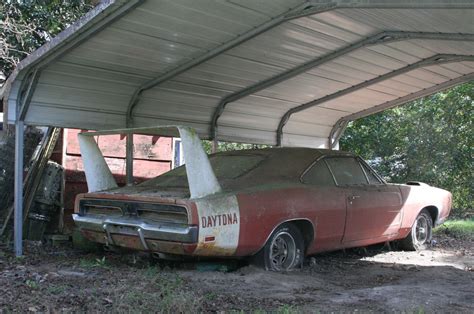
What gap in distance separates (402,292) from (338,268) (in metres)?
2.11

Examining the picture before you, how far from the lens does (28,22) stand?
11031mm

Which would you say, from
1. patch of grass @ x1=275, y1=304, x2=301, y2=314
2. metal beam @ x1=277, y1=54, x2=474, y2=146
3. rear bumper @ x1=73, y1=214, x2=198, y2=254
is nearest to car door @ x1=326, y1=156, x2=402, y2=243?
metal beam @ x1=277, y1=54, x2=474, y2=146

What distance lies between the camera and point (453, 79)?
33.5ft

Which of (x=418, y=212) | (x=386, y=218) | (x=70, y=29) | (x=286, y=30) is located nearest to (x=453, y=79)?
(x=418, y=212)

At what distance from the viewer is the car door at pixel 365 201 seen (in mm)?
7164

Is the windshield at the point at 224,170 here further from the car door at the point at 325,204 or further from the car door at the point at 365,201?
the car door at the point at 365,201

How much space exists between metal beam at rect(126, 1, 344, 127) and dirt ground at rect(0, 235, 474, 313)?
251 cm

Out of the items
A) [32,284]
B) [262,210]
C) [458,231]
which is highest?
[262,210]

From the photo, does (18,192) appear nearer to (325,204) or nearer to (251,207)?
(251,207)

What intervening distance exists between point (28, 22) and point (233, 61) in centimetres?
529

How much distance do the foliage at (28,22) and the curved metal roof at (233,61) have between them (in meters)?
3.31

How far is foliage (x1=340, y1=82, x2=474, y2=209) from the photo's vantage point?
15266mm

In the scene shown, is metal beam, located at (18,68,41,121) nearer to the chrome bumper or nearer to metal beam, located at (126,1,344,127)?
the chrome bumper

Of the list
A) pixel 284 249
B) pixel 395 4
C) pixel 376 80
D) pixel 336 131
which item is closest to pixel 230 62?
pixel 395 4
